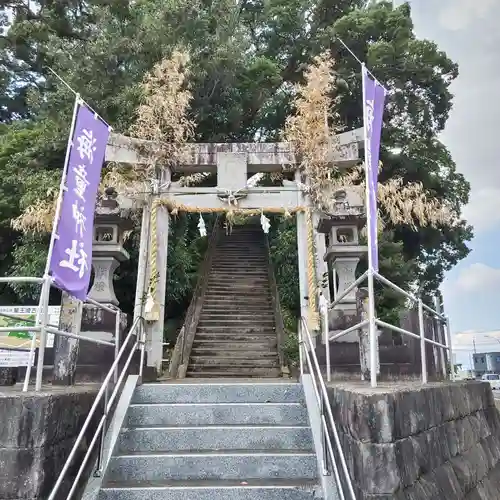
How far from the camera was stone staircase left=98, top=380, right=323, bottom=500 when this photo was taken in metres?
3.77

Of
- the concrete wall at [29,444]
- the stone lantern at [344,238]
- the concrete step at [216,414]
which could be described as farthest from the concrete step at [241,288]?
the concrete wall at [29,444]

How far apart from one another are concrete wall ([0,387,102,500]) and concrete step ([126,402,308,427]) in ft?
4.98

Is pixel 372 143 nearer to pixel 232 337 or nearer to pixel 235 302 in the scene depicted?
pixel 232 337

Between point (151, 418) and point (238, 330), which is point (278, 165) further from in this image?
point (151, 418)

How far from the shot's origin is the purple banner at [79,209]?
12.9ft

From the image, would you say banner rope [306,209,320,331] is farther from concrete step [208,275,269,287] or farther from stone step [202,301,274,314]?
concrete step [208,275,269,287]

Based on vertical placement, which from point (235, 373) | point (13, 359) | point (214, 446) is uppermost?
point (13, 359)

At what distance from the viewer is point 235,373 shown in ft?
28.4

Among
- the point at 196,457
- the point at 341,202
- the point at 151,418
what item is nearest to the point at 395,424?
the point at 196,457

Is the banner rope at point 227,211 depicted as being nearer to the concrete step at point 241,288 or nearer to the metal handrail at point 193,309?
the metal handrail at point 193,309

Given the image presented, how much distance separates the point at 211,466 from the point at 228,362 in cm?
497

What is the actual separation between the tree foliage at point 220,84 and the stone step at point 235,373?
315cm

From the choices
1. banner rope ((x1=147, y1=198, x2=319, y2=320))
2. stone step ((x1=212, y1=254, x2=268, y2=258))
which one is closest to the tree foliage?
stone step ((x1=212, y1=254, x2=268, y2=258))

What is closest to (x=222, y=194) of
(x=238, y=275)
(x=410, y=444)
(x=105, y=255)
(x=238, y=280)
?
(x=105, y=255)
